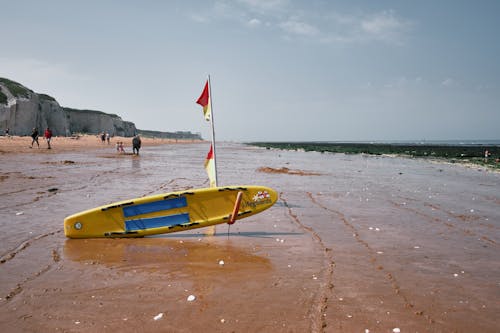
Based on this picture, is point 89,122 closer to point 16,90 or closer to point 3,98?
point 16,90

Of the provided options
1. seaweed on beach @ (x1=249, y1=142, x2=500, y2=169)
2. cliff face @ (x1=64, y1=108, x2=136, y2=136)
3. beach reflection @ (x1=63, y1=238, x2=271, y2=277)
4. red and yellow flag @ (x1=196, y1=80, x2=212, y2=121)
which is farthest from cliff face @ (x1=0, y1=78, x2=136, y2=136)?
beach reflection @ (x1=63, y1=238, x2=271, y2=277)

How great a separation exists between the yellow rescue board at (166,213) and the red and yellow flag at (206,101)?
288 cm

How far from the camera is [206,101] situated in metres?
10.1

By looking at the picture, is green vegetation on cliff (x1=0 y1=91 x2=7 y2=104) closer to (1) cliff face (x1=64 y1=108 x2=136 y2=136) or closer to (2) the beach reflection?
(1) cliff face (x1=64 y1=108 x2=136 y2=136)

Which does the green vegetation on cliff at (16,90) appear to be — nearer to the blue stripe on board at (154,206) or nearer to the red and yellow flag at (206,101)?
the red and yellow flag at (206,101)

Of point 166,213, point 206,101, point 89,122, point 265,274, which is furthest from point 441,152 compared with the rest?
point 89,122

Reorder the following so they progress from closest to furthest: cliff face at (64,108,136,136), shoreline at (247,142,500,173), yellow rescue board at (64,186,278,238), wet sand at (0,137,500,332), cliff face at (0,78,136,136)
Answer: wet sand at (0,137,500,332) < yellow rescue board at (64,186,278,238) < shoreline at (247,142,500,173) < cliff face at (0,78,136,136) < cliff face at (64,108,136,136)

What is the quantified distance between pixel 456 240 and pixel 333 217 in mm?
3120

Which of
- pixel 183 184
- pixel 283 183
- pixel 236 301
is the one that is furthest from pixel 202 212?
pixel 283 183

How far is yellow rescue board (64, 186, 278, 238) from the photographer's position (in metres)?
7.40

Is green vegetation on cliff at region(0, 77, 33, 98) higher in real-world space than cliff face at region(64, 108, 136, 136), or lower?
higher

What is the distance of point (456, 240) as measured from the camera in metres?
7.61

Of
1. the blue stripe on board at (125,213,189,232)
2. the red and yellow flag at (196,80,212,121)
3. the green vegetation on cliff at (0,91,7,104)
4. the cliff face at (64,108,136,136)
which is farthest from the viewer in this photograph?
the cliff face at (64,108,136,136)

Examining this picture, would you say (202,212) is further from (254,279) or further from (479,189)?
(479,189)
